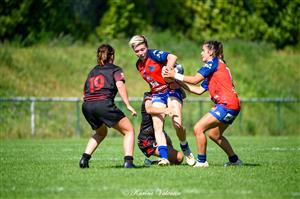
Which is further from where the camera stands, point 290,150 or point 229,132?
point 229,132

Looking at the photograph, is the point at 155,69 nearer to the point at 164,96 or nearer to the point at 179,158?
the point at 164,96

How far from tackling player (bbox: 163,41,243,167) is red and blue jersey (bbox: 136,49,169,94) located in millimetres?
441

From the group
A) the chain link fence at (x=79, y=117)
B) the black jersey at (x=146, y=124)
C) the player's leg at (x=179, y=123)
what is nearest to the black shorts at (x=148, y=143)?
the black jersey at (x=146, y=124)

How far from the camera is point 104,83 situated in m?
10.5

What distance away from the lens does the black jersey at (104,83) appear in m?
10.5

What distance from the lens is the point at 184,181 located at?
9.10 metres

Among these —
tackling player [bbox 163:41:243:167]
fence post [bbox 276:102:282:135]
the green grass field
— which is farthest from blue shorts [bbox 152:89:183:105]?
fence post [bbox 276:102:282:135]

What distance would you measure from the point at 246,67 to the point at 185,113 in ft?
17.4

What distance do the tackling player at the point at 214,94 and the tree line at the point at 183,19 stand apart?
791 inches

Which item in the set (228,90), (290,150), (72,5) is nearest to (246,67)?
(72,5)

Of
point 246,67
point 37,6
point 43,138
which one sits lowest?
point 43,138

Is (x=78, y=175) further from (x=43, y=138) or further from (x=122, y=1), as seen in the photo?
(x=122, y=1)

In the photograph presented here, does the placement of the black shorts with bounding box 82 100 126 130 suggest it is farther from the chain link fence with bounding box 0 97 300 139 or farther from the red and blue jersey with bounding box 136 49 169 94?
the chain link fence with bounding box 0 97 300 139

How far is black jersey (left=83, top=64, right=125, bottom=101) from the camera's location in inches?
413
